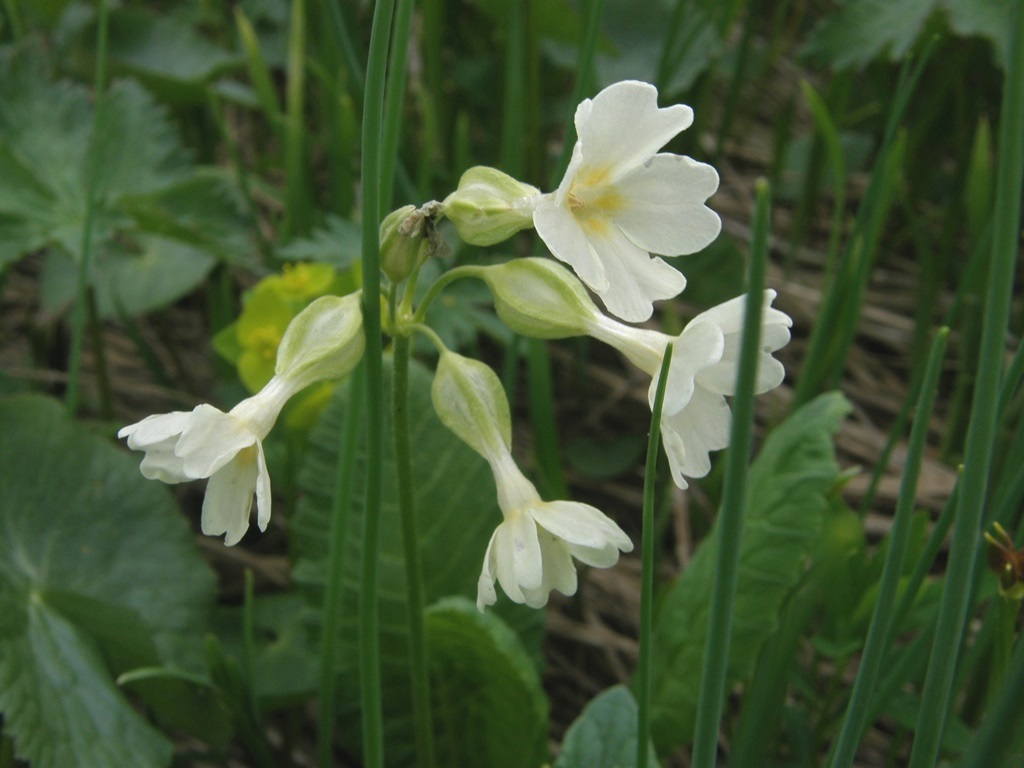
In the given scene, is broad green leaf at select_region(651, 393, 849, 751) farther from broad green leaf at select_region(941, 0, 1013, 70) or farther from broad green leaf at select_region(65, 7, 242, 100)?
broad green leaf at select_region(65, 7, 242, 100)

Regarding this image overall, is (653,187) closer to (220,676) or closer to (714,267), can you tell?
(220,676)

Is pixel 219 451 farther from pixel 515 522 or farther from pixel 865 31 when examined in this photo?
pixel 865 31

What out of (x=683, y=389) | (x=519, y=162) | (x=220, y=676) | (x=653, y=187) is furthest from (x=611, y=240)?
(x=519, y=162)

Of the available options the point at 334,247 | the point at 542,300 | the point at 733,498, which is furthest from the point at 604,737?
the point at 334,247

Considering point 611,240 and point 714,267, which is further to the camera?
point 714,267

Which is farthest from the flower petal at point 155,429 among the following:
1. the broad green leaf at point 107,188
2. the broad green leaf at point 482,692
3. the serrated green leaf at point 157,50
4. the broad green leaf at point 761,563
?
the serrated green leaf at point 157,50

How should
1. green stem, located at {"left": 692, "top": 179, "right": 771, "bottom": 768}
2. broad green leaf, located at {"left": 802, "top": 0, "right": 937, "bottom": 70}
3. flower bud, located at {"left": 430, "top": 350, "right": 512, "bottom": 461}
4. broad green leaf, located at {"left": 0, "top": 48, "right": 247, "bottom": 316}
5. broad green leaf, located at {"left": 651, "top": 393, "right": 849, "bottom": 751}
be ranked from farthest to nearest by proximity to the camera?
broad green leaf, located at {"left": 802, "top": 0, "right": 937, "bottom": 70} → broad green leaf, located at {"left": 0, "top": 48, "right": 247, "bottom": 316} → broad green leaf, located at {"left": 651, "top": 393, "right": 849, "bottom": 751} → flower bud, located at {"left": 430, "top": 350, "right": 512, "bottom": 461} → green stem, located at {"left": 692, "top": 179, "right": 771, "bottom": 768}

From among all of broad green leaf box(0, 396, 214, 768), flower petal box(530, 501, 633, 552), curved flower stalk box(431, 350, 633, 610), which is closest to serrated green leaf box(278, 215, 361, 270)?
broad green leaf box(0, 396, 214, 768)
